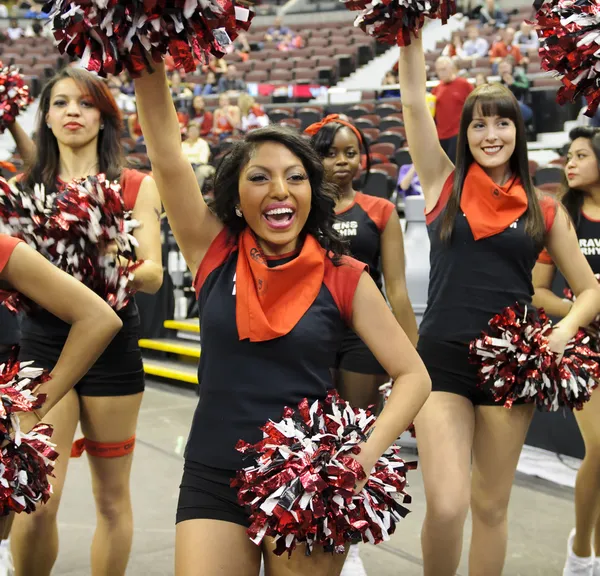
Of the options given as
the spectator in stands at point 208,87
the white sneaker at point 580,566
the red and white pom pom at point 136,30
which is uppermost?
the spectator in stands at point 208,87

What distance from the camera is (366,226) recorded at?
10.4ft

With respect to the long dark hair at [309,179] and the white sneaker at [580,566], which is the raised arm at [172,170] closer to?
the long dark hair at [309,179]

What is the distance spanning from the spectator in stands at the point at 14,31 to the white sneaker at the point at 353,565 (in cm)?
2083

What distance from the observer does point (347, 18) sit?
2169 centimetres

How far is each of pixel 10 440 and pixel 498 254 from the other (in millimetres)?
1477

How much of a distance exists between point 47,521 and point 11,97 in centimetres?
177

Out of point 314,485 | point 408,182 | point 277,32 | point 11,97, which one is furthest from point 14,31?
point 314,485

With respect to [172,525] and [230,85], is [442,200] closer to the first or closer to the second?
[172,525]

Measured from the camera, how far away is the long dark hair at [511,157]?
8.70 ft

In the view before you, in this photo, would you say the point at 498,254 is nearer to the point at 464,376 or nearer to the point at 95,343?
the point at 464,376

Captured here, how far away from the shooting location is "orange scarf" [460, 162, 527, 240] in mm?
2625

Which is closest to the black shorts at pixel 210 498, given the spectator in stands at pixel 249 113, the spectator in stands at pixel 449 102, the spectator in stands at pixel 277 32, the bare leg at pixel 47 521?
the bare leg at pixel 47 521

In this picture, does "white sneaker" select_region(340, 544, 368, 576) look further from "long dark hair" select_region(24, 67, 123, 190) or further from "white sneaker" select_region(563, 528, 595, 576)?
"long dark hair" select_region(24, 67, 123, 190)

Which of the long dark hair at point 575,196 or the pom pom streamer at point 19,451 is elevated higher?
the long dark hair at point 575,196
